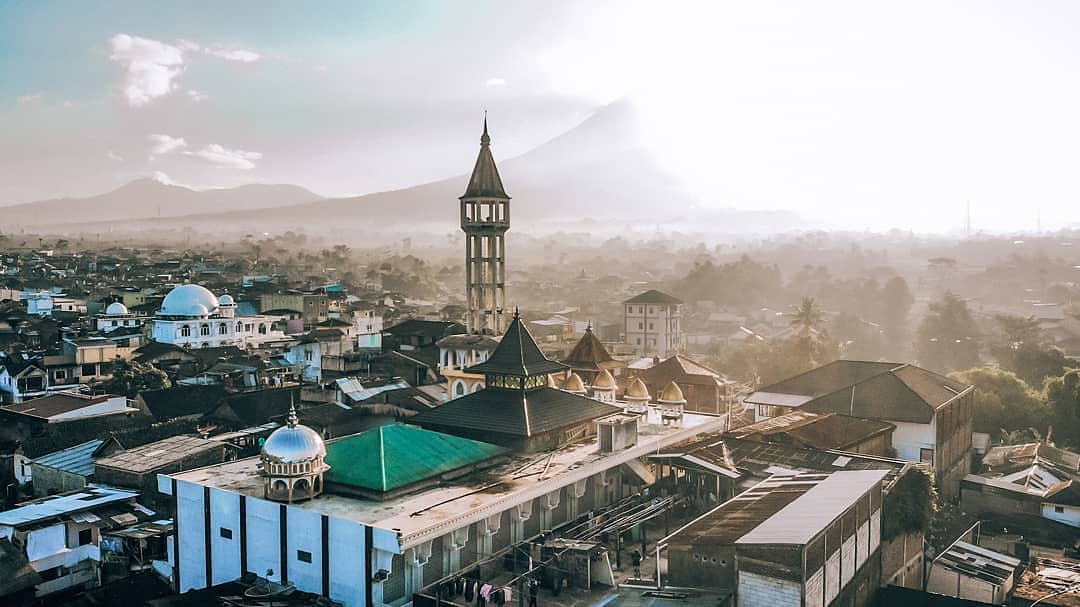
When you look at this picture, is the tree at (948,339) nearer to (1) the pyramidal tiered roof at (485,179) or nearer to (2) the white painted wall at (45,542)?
(1) the pyramidal tiered roof at (485,179)

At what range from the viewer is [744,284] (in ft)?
371

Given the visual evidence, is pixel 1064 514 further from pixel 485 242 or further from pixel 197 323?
pixel 197 323

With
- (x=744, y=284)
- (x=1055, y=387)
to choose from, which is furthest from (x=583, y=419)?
(x=744, y=284)

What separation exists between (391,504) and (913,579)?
15.7 meters

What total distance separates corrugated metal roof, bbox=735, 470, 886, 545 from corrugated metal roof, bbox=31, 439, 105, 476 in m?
21.1

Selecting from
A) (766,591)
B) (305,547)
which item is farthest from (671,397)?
(305,547)

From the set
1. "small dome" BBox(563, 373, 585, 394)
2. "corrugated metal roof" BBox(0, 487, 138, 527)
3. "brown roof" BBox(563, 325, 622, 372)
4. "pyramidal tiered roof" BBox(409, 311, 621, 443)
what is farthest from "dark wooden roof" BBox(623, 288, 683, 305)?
"corrugated metal roof" BBox(0, 487, 138, 527)

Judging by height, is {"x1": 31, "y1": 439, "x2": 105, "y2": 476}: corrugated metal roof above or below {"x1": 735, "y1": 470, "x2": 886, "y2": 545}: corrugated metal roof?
below

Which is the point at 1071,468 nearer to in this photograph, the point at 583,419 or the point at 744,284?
the point at 583,419

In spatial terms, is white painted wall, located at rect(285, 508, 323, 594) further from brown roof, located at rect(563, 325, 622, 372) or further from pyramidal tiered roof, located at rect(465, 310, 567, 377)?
brown roof, located at rect(563, 325, 622, 372)

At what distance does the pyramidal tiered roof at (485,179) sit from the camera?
4334 cm

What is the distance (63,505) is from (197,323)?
33.0 meters

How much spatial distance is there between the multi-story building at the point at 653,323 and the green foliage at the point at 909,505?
1718 inches

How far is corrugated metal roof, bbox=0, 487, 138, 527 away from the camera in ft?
72.0
